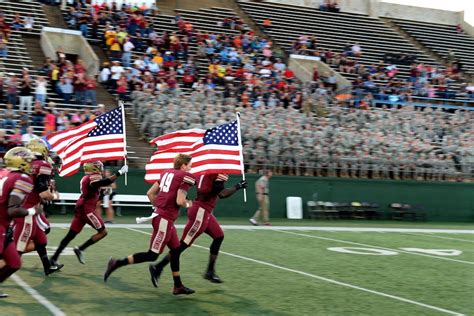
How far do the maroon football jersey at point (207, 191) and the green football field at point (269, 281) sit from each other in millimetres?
1069

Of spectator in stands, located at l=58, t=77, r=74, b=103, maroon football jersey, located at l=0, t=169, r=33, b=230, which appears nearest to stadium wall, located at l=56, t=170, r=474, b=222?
spectator in stands, located at l=58, t=77, r=74, b=103

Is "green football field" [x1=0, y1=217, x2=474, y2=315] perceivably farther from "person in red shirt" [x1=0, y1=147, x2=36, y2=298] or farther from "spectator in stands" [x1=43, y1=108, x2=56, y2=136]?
"spectator in stands" [x1=43, y1=108, x2=56, y2=136]

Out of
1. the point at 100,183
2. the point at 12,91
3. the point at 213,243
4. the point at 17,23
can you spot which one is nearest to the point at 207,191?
the point at 213,243

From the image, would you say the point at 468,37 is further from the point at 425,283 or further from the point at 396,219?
the point at 425,283

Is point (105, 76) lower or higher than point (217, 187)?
higher

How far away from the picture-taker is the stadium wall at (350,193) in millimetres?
21781

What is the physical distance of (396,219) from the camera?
25219 millimetres

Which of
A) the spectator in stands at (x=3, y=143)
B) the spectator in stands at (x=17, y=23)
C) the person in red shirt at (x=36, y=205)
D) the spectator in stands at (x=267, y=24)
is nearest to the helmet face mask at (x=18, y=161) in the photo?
the person in red shirt at (x=36, y=205)

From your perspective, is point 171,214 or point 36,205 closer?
point 171,214

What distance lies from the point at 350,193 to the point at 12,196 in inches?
718

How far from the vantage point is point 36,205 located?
9734mm

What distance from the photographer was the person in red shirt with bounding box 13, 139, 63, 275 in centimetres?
920

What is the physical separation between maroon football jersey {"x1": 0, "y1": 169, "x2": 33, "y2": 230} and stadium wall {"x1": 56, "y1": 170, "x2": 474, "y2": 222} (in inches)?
502

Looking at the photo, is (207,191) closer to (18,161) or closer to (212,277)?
(212,277)
